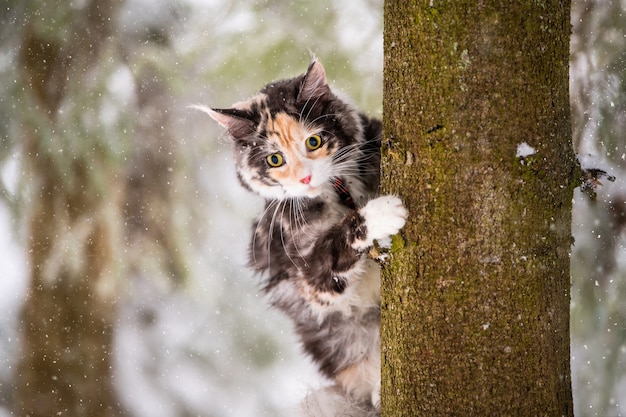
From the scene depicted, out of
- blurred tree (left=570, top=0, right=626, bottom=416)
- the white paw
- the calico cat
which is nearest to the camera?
the calico cat

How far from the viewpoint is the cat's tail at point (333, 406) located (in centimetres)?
201

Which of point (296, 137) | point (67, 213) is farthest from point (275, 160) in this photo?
point (67, 213)

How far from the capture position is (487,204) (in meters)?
1.17

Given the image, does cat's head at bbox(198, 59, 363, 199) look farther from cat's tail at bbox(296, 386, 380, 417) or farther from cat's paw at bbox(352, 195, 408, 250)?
cat's tail at bbox(296, 386, 380, 417)

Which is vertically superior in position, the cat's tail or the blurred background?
the blurred background

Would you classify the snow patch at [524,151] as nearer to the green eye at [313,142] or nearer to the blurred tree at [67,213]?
the green eye at [313,142]

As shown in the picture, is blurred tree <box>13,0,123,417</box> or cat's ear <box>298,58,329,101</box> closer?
cat's ear <box>298,58,329,101</box>

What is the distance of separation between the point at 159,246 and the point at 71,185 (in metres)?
0.74

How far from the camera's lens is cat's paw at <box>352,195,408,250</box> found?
126 centimetres

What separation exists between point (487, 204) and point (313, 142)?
75 cm

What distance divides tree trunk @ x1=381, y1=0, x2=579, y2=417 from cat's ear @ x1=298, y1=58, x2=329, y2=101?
1.94 feet

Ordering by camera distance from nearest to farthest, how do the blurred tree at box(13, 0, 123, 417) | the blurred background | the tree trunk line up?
the tree trunk
the blurred background
the blurred tree at box(13, 0, 123, 417)

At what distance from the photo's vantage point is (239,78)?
3650mm

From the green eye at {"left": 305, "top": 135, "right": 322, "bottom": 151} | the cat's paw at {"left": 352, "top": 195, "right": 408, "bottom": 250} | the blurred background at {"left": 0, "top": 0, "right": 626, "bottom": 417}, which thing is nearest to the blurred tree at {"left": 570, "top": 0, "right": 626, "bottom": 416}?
the blurred background at {"left": 0, "top": 0, "right": 626, "bottom": 417}
